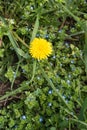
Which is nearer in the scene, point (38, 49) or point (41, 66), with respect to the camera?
point (38, 49)

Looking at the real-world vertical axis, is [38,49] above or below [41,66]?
above

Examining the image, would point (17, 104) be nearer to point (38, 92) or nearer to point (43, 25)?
point (38, 92)

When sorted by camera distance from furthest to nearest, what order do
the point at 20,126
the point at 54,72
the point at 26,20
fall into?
1. the point at 26,20
2. the point at 54,72
3. the point at 20,126

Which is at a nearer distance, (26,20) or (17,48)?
(17,48)

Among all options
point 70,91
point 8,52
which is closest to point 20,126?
point 70,91

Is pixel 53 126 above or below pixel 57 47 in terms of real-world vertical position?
below

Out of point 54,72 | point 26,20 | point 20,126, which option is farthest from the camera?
point 26,20

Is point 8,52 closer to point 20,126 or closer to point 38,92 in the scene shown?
point 38,92

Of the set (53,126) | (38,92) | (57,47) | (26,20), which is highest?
(26,20)
